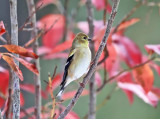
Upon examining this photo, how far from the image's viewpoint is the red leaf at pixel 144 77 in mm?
1037

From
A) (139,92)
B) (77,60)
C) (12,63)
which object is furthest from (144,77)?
(12,63)

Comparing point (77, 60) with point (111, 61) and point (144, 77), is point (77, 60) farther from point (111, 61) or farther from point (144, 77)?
point (144, 77)

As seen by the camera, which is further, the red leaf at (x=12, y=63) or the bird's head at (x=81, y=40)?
the bird's head at (x=81, y=40)

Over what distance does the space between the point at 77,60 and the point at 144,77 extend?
32cm

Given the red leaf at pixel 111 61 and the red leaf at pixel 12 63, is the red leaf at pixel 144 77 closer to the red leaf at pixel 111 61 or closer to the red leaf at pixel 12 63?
the red leaf at pixel 111 61

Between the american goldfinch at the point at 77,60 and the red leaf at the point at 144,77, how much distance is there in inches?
8.6

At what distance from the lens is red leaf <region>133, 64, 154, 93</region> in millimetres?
1037

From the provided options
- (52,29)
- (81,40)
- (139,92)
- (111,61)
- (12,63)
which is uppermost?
(52,29)

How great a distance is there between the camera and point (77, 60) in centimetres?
128

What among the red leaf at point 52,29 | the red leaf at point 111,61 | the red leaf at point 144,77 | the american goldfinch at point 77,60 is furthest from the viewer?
the red leaf at point 52,29

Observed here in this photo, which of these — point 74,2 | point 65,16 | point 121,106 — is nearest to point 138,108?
point 121,106

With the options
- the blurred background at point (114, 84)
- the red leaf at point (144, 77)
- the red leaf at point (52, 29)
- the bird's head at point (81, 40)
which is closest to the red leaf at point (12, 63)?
the red leaf at point (144, 77)

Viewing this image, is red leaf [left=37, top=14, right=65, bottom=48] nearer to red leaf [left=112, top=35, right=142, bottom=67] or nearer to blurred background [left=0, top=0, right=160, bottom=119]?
red leaf [left=112, top=35, right=142, bottom=67]

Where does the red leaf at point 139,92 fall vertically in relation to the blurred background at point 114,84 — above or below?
below
